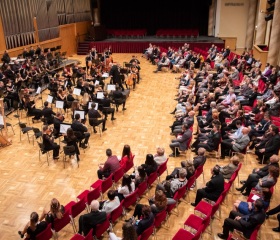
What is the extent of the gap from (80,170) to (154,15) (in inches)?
841

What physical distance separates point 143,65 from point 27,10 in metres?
7.22

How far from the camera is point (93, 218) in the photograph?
4805 mm

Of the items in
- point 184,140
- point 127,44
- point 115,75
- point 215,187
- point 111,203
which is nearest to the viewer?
point 111,203

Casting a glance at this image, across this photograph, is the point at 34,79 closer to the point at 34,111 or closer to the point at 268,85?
the point at 34,111

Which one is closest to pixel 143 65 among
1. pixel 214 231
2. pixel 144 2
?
pixel 144 2

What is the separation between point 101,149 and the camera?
8.57m

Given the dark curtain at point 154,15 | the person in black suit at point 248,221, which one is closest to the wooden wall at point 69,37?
the dark curtain at point 154,15

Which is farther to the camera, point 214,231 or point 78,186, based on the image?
point 78,186

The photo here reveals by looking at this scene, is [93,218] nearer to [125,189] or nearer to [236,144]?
[125,189]

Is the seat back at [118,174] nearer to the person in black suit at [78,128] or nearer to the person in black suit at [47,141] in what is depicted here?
the person in black suit at [78,128]

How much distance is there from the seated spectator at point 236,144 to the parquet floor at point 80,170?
0.30 metres

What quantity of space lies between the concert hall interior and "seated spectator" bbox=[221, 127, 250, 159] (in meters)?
0.03

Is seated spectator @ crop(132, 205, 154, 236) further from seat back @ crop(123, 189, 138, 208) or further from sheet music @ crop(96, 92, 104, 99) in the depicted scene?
sheet music @ crop(96, 92, 104, 99)

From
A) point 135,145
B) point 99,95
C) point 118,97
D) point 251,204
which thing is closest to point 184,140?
point 135,145
